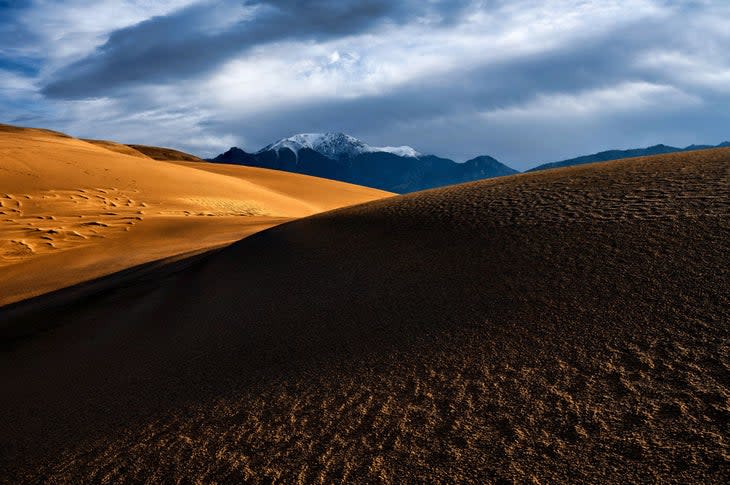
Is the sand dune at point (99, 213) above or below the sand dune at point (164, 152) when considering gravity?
below

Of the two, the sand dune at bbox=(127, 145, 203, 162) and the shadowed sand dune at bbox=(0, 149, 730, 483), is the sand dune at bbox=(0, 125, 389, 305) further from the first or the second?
the sand dune at bbox=(127, 145, 203, 162)

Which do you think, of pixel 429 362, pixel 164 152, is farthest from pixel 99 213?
pixel 164 152

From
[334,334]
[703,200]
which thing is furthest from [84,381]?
[703,200]

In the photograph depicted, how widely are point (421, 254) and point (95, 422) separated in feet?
9.46

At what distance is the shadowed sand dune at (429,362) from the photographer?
2.04 metres

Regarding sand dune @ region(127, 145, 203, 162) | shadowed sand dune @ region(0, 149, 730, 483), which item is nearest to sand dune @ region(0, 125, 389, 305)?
shadowed sand dune @ region(0, 149, 730, 483)

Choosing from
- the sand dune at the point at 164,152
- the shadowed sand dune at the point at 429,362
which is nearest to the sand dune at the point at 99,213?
the shadowed sand dune at the point at 429,362

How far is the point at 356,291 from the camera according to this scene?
13.7 ft

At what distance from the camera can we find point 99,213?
1288cm

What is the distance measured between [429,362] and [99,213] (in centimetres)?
1241

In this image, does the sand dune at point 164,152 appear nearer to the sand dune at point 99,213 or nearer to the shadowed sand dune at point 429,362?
the sand dune at point 99,213

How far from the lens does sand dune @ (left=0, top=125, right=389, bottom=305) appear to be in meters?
8.48

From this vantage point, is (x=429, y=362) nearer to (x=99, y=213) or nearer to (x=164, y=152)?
(x=99, y=213)

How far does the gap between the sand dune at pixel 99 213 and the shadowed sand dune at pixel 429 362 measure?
3309mm
